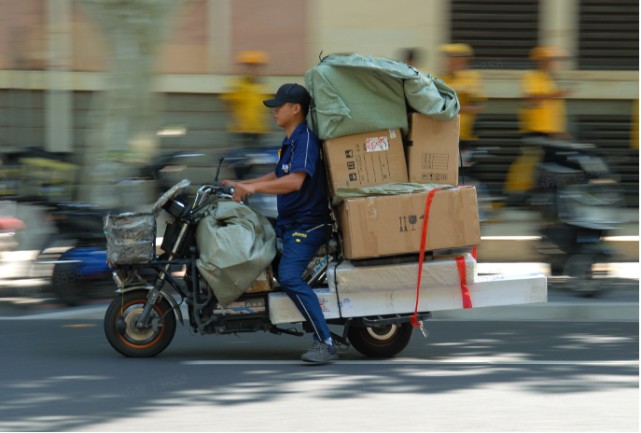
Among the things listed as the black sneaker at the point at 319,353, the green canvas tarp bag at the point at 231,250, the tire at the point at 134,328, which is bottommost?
the black sneaker at the point at 319,353

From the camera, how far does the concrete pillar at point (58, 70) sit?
14461mm

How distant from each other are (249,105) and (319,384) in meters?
5.94

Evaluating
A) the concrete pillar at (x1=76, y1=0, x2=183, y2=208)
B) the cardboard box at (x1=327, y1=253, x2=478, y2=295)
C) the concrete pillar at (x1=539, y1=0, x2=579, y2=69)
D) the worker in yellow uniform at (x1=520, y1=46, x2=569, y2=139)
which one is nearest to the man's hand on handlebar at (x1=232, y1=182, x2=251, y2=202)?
the cardboard box at (x1=327, y1=253, x2=478, y2=295)

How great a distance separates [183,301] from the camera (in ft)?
22.9

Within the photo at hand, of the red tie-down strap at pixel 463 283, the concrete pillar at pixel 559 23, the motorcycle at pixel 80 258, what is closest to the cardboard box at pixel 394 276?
the red tie-down strap at pixel 463 283

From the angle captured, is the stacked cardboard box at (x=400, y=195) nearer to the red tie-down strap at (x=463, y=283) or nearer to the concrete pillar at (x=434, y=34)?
the red tie-down strap at (x=463, y=283)

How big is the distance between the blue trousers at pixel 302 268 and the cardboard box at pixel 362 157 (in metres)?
0.33

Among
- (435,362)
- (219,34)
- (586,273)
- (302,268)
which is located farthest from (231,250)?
(219,34)

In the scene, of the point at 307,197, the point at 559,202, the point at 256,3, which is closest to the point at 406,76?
the point at 307,197

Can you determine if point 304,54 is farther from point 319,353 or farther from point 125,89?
point 319,353

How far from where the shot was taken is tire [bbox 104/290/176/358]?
6.98m

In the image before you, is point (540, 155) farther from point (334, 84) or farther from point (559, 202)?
point (334, 84)

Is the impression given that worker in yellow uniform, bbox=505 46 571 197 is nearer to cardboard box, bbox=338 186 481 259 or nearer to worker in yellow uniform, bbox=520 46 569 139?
worker in yellow uniform, bbox=520 46 569 139

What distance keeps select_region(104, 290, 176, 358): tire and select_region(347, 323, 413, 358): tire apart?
1.26m
